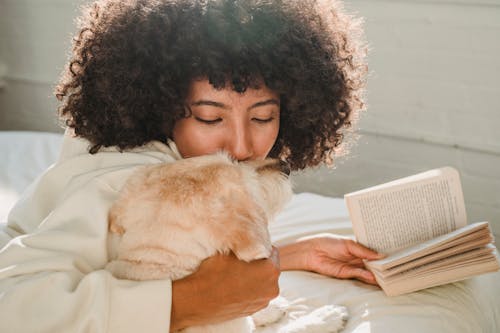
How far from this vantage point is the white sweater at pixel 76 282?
109 centimetres

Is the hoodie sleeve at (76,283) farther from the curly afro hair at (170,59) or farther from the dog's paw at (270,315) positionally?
the dog's paw at (270,315)

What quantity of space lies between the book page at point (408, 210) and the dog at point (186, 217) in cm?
45

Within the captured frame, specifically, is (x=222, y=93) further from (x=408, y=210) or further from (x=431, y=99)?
(x=431, y=99)

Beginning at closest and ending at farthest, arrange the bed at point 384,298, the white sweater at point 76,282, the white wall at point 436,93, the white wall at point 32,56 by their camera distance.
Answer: the white sweater at point 76,282, the bed at point 384,298, the white wall at point 436,93, the white wall at point 32,56

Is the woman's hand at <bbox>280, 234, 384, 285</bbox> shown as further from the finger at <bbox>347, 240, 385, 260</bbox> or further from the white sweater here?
the white sweater

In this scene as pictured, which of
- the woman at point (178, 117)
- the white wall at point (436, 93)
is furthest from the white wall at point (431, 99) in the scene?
the woman at point (178, 117)

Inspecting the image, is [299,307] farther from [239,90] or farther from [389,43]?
[389,43]

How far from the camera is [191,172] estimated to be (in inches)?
44.4

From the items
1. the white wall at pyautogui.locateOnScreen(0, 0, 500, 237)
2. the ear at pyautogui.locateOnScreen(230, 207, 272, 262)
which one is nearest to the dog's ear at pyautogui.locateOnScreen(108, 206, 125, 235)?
the ear at pyautogui.locateOnScreen(230, 207, 272, 262)

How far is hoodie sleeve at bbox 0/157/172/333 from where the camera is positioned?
109cm

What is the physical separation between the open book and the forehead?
345 millimetres

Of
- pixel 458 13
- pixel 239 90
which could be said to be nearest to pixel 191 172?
pixel 239 90

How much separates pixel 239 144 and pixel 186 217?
41 cm

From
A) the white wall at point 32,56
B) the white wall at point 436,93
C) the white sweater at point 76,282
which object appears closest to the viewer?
the white sweater at point 76,282
